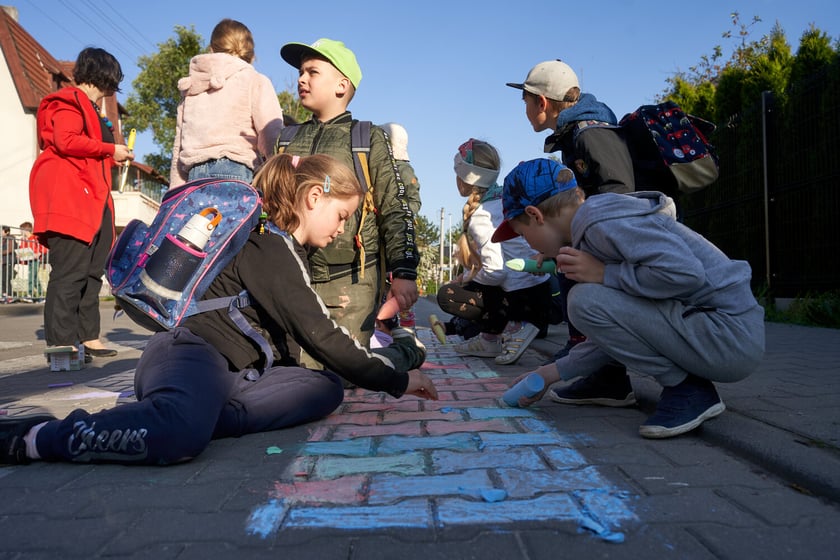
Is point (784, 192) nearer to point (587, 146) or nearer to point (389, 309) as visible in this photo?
point (587, 146)

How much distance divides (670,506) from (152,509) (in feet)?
4.53

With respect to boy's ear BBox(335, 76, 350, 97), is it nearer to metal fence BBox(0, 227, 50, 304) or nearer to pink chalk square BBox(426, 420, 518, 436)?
pink chalk square BBox(426, 420, 518, 436)

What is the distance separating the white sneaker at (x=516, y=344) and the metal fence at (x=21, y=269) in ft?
45.0

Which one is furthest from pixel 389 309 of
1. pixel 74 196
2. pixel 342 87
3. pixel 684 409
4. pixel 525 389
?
pixel 74 196

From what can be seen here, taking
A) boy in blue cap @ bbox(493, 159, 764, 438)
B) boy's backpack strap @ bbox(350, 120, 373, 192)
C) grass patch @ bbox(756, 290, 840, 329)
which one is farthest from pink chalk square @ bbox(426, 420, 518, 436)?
grass patch @ bbox(756, 290, 840, 329)

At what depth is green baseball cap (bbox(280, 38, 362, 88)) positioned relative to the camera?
3.97 metres

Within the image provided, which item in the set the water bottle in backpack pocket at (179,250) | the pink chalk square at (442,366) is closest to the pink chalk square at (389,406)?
the water bottle in backpack pocket at (179,250)

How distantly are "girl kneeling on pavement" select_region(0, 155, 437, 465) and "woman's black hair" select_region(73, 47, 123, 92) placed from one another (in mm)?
2769

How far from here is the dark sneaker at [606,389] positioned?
10.1ft

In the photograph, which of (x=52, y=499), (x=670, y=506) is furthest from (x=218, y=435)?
(x=670, y=506)

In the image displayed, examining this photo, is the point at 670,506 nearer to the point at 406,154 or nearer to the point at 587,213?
the point at 587,213

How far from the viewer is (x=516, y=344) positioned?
4.96m

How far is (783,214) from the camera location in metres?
8.28

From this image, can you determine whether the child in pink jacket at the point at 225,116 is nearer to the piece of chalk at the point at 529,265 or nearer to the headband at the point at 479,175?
the piece of chalk at the point at 529,265
